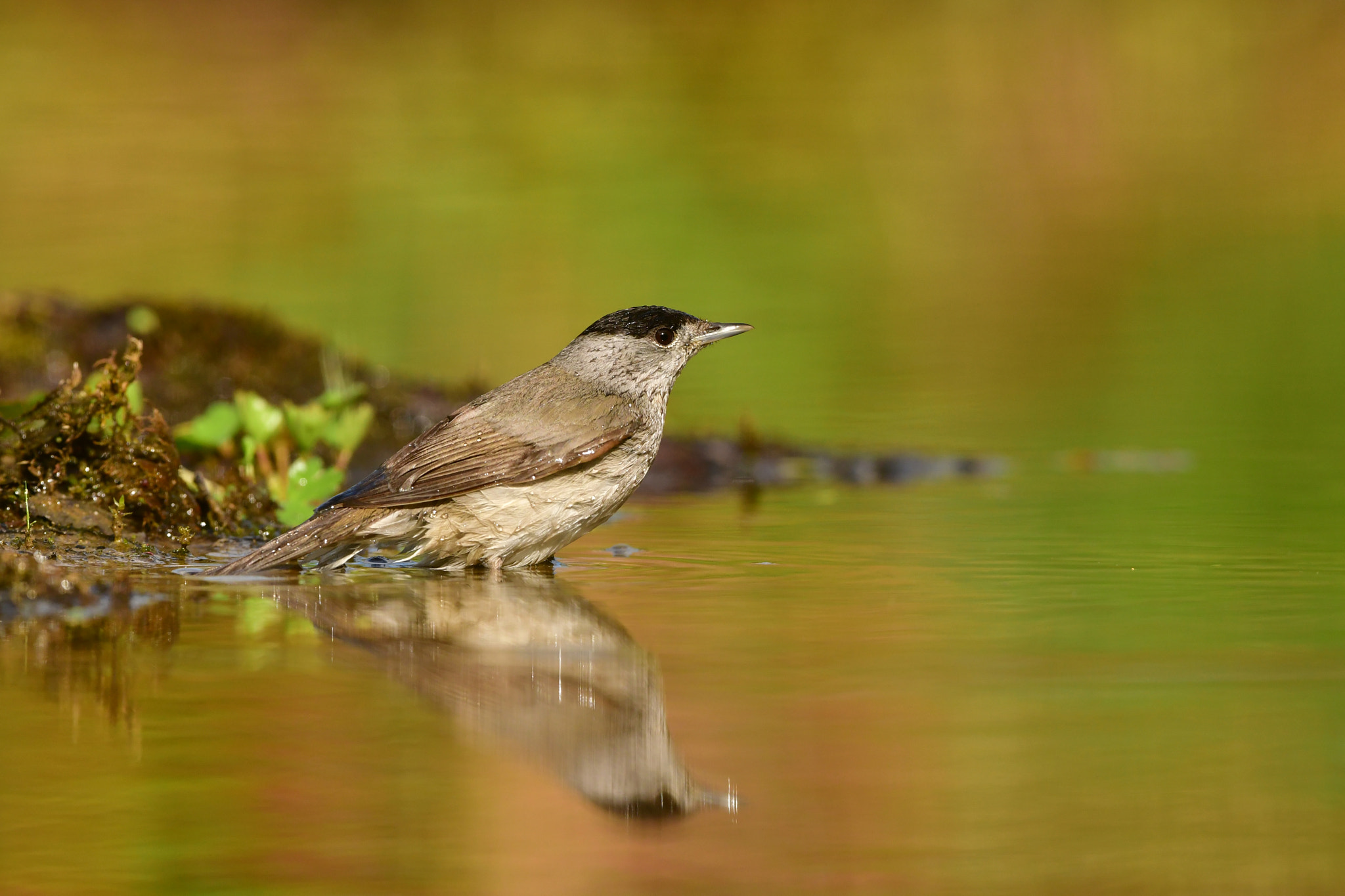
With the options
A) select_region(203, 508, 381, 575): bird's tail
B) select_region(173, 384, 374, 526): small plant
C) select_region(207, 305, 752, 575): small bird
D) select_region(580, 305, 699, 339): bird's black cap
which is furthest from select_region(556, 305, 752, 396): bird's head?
select_region(203, 508, 381, 575): bird's tail

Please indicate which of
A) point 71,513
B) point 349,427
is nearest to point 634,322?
point 349,427

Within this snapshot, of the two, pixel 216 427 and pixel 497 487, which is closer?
pixel 497 487

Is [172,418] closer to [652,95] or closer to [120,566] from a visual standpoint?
[120,566]

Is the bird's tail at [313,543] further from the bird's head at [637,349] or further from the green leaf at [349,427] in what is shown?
the green leaf at [349,427]

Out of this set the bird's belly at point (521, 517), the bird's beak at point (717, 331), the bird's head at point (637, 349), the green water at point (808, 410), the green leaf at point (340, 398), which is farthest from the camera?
the green leaf at point (340, 398)

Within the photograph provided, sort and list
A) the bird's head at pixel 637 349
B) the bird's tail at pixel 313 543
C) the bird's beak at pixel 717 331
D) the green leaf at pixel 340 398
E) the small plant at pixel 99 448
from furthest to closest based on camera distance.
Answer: the green leaf at pixel 340 398 → the bird's beak at pixel 717 331 → the bird's head at pixel 637 349 → the small plant at pixel 99 448 → the bird's tail at pixel 313 543

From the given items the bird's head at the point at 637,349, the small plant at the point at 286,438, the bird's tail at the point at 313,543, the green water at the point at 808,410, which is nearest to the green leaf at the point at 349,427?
the small plant at the point at 286,438

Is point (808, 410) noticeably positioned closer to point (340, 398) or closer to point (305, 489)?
point (340, 398)

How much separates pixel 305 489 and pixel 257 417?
347mm

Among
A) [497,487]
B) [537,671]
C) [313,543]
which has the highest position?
[497,487]

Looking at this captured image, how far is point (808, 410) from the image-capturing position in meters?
11.7

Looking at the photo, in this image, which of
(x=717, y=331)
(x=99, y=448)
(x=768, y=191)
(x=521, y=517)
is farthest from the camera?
(x=768, y=191)

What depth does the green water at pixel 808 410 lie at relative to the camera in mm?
3920

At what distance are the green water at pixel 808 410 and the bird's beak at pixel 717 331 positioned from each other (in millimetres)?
755
